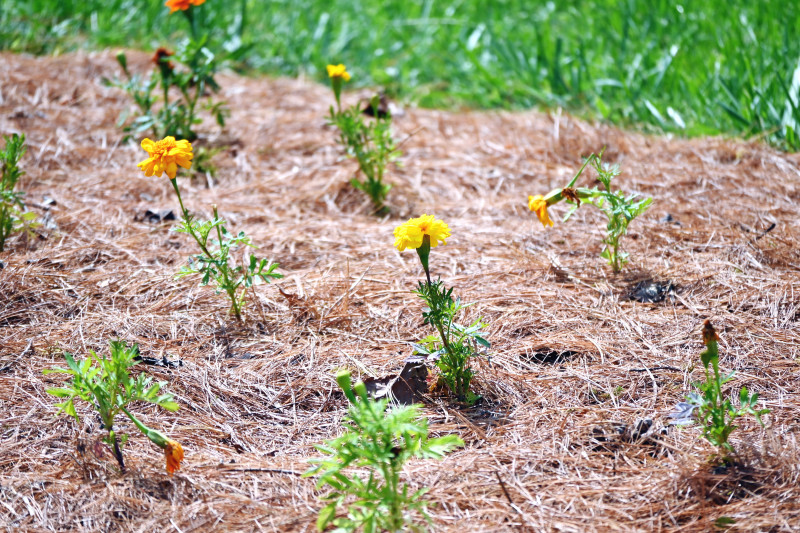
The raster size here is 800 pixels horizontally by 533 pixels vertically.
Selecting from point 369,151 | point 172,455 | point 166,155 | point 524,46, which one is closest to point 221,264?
point 166,155

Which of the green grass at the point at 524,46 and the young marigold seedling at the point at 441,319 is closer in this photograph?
the young marigold seedling at the point at 441,319

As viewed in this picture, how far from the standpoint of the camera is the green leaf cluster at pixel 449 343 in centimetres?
173

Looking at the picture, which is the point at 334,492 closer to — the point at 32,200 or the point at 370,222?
the point at 370,222

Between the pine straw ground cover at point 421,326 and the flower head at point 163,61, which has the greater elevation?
the flower head at point 163,61

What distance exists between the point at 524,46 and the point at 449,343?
3372 mm

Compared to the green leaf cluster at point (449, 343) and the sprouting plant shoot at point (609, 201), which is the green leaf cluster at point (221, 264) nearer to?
the green leaf cluster at point (449, 343)

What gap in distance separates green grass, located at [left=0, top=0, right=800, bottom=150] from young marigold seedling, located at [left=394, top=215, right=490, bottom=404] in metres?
2.29

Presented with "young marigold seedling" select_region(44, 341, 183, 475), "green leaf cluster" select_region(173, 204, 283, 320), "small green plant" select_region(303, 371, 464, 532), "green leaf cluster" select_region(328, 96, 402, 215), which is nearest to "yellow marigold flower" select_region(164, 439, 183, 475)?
"young marigold seedling" select_region(44, 341, 183, 475)

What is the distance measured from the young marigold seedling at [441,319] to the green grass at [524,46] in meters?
2.29

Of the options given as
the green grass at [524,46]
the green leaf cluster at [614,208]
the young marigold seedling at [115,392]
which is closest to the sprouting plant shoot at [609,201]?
the green leaf cluster at [614,208]

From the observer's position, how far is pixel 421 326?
2109 millimetres

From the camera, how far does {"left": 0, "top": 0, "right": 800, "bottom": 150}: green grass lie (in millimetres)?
3686

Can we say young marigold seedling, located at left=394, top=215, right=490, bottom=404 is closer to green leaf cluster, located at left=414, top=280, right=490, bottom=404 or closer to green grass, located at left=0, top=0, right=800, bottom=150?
green leaf cluster, located at left=414, top=280, right=490, bottom=404

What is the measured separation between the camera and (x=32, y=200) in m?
2.80
